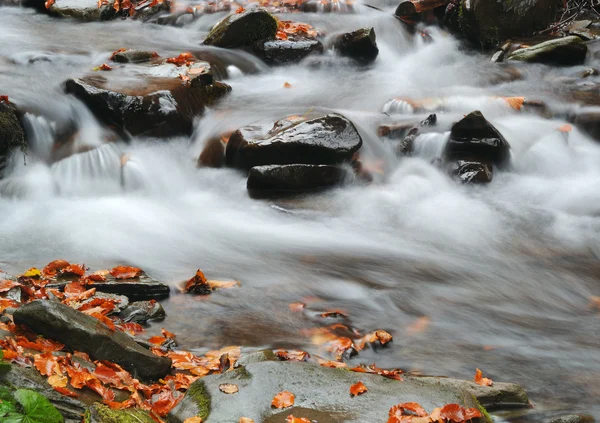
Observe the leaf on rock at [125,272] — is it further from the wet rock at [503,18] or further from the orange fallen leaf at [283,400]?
the wet rock at [503,18]

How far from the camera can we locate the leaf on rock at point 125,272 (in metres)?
5.43

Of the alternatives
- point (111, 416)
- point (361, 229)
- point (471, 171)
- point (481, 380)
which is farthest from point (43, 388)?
point (471, 171)

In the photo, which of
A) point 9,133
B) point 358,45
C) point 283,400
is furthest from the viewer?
point 358,45

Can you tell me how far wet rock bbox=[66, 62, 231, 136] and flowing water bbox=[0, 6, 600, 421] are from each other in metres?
0.18

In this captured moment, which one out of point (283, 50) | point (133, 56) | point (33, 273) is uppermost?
point (283, 50)

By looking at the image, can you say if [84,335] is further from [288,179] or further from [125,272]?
[288,179]

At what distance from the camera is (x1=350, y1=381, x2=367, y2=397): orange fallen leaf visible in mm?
3285

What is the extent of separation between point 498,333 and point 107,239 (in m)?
3.87

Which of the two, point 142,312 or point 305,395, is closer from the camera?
point 305,395

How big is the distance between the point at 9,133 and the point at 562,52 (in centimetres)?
928

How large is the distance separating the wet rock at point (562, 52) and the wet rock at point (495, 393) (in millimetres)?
9079

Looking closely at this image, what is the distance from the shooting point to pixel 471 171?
817cm

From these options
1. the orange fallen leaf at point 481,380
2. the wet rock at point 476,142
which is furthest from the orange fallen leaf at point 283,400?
the wet rock at point 476,142

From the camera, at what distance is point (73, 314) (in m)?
3.67
